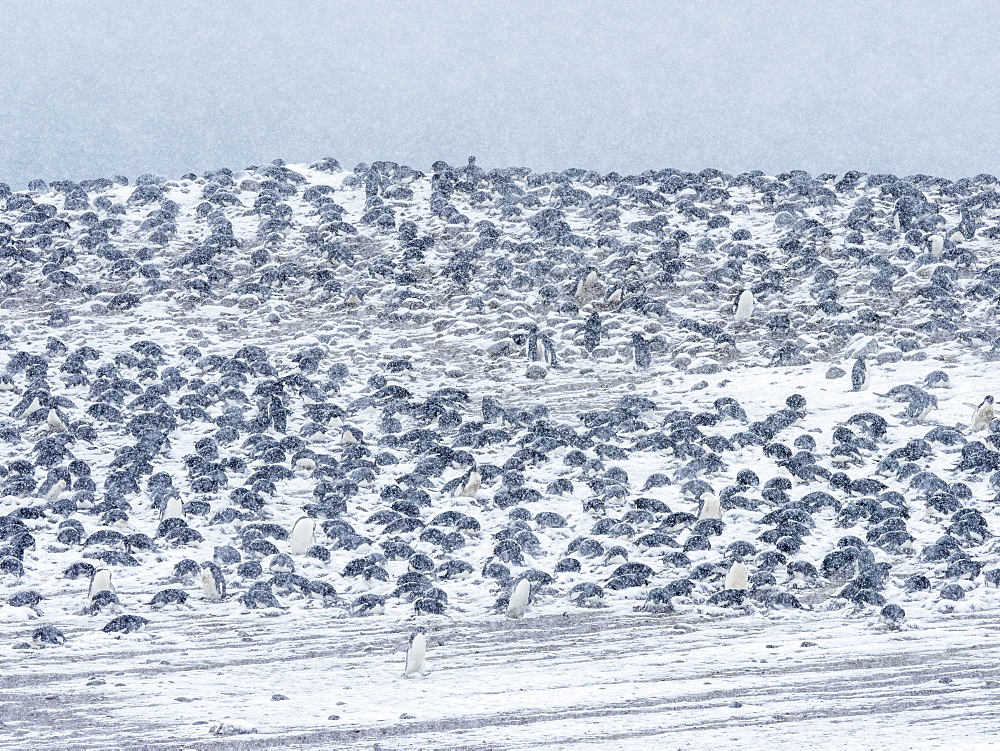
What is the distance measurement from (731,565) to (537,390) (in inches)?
277

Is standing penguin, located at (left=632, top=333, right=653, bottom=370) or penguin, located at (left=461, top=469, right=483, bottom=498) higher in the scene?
standing penguin, located at (left=632, top=333, right=653, bottom=370)

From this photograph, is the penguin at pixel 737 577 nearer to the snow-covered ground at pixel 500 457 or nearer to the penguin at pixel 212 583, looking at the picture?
the snow-covered ground at pixel 500 457

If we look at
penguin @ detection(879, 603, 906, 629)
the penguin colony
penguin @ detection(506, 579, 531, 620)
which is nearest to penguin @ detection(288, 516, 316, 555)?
the penguin colony

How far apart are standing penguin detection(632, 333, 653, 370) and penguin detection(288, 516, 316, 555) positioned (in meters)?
7.91

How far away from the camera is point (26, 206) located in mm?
28609

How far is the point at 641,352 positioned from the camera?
20953 millimetres

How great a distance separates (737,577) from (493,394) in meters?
7.38

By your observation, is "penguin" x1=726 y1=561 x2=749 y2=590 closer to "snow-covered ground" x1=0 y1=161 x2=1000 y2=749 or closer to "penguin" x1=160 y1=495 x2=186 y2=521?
"snow-covered ground" x1=0 y1=161 x2=1000 y2=749

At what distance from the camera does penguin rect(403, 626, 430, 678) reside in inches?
438

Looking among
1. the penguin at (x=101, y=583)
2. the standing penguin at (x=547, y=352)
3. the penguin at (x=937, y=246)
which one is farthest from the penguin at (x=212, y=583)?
the penguin at (x=937, y=246)

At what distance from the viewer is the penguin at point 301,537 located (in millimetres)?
14391

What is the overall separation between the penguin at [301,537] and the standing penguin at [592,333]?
26.9ft

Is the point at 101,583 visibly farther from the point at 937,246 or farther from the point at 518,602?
the point at 937,246

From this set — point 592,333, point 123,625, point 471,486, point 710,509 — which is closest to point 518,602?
point 710,509
